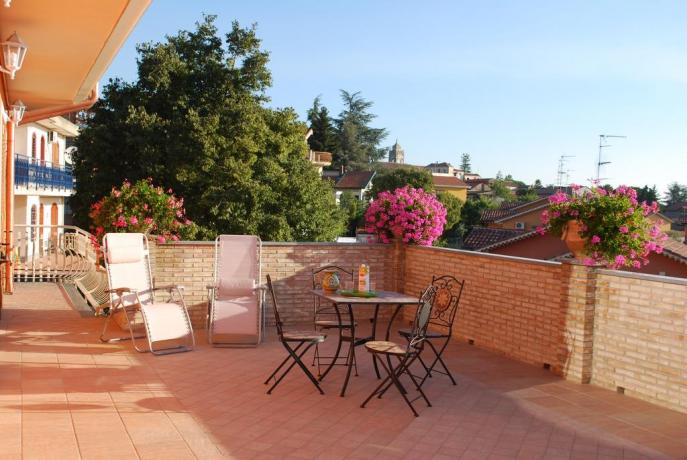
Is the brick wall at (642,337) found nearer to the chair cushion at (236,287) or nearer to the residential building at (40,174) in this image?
the chair cushion at (236,287)

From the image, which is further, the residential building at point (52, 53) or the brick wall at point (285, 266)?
the brick wall at point (285, 266)

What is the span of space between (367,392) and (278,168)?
16.6 meters

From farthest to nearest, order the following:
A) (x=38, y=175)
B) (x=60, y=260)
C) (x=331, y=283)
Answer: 1. (x=38, y=175)
2. (x=60, y=260)
3. (x=331, y=283)

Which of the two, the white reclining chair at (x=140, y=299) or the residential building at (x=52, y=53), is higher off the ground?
the residential building at (x=52, y=53)

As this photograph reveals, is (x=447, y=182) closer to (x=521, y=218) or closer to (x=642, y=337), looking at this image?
(x=521, y=218)

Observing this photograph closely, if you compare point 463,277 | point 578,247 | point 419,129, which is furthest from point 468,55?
point 419,129

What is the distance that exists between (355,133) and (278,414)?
2370 inches

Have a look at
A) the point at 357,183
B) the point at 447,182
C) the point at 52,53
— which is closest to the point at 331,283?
the point at 52,53

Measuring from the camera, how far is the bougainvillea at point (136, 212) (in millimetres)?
8602

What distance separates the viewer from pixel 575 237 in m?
6.64

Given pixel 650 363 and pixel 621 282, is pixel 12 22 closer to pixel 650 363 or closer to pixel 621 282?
pixel 621 282

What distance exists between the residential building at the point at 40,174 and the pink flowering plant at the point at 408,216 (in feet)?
45.4

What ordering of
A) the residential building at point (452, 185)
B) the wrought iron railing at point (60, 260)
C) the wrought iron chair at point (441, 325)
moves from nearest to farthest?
the wrought iron chair at point (441, 325) → the wrought iron railing at point (60, 260) → the residential building at point (452, 185)

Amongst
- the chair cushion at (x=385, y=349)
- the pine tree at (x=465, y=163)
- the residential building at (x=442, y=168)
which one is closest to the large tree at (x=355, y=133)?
the residential building at (x=442, y=168)
